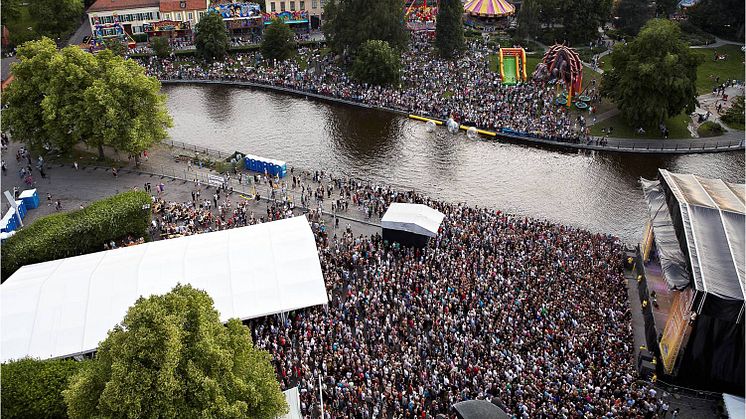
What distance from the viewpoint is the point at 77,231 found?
36812 millimetres

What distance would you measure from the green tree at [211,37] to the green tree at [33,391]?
56039 mm

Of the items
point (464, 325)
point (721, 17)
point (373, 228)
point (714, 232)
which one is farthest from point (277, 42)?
point (721, 17)

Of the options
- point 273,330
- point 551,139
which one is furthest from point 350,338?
point 551,139

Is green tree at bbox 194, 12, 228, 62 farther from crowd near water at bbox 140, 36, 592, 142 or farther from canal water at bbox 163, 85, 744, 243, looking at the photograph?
canal water at bbox 163, 85, 744, 243

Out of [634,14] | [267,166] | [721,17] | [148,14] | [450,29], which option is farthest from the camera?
[148,14]

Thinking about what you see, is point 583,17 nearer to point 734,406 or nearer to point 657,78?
point 657,78

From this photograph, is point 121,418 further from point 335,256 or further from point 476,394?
point 335,256

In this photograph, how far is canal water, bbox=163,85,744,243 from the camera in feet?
156

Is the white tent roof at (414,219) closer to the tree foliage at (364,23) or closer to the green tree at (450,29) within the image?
the tree foliage at (364,23)

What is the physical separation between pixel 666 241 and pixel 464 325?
11.5 metres

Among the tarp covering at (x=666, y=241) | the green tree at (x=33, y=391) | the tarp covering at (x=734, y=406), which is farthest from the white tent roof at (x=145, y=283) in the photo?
the tarp covering at (x=734, y=406)

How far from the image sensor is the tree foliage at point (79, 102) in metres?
46.8

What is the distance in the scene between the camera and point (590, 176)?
51.8 meters

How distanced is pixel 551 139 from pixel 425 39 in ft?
94.6
